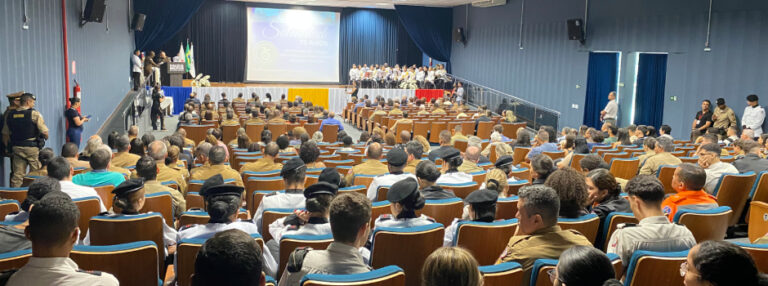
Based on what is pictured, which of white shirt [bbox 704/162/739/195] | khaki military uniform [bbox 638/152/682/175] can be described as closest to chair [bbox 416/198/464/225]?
white shirt [bbox 704/162/739/195]

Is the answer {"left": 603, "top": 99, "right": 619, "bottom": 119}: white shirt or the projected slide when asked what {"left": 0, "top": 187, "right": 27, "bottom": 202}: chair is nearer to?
{"left": 603, "top": 99, "right": 619, "bottom": 119}: white shirt

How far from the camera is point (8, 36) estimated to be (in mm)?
7375

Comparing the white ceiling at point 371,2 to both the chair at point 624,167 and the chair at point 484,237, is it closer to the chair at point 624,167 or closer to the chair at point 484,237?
the chair at point 624,167

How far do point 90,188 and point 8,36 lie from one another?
3.81m

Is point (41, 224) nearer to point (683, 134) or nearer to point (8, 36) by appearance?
point (8, 36)

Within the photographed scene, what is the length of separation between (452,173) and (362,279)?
10.9 feet

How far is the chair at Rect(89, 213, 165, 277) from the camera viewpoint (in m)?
3.60

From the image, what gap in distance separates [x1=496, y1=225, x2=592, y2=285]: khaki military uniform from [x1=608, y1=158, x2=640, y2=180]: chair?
13.9ft

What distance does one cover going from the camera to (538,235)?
3.17 meters

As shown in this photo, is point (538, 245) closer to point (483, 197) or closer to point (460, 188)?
point (483, 197)

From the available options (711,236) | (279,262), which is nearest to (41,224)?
(279,262)

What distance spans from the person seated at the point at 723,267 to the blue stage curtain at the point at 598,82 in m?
15.2

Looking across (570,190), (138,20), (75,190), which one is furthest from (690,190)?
(138,20)

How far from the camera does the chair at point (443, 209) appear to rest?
14.4ft
